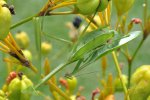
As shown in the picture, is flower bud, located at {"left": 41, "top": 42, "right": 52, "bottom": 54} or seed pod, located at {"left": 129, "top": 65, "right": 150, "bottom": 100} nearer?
seed pod, located at {"left": 129, "top": 65, "right": 150, "bottom": 100}

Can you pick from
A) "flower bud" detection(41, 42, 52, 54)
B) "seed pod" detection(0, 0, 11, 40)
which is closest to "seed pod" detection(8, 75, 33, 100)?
"seed pod" detection(0, 0, 11, 40)

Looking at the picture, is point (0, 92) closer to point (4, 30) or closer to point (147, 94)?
point (4, 30)

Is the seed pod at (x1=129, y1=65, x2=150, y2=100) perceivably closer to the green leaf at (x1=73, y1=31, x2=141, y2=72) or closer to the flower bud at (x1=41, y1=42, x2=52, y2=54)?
the green leaf at (x1=73, y1=31, x2=141, y2=72)

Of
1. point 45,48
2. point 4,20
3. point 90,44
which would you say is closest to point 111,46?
point 90,44

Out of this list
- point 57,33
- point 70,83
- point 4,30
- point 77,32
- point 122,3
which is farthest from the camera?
point 57,33

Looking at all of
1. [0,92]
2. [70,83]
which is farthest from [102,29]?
[70,83]

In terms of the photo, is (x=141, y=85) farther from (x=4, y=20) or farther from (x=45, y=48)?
(x=45, y=48)
